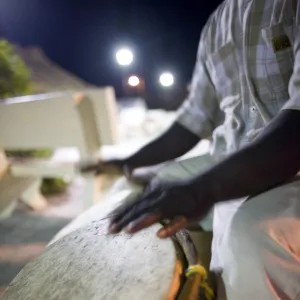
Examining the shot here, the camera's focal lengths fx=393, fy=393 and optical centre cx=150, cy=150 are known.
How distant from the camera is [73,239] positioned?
793 mm

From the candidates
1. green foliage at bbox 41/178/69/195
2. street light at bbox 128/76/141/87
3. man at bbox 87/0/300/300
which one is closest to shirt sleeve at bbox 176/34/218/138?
man at bbox 87/0/300/300

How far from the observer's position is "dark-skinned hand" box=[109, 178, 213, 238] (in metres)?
0.64

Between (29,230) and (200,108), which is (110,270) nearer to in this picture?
(200,108)

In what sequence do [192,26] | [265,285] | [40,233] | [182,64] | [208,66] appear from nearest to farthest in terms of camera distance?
1. [265,285]
2. [208,66]
3. [40,233]
4. [192,26]
5. [182,64]

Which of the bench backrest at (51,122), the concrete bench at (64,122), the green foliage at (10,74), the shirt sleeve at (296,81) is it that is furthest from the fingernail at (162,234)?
the green foliage at (10,74)

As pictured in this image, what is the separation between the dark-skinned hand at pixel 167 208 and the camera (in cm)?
64

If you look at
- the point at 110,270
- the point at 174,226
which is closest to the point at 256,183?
the point at 174,226

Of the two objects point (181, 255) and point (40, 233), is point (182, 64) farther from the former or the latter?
point (181, 255)

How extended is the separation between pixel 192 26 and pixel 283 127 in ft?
8.34

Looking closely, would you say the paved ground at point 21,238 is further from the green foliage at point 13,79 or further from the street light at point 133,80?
the street light at point 133,80

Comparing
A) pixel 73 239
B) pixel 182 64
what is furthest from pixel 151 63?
pixel 73 239

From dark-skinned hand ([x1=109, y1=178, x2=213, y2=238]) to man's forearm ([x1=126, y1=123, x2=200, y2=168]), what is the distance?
530 millimetres

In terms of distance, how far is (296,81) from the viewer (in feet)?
2.57

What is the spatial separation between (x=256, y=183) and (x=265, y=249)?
0.12 m
